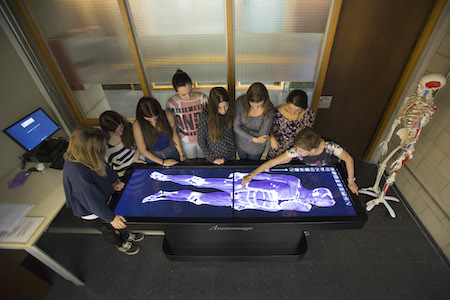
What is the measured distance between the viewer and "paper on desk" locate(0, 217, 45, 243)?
169cm

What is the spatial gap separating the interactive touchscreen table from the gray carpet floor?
0.22 meters

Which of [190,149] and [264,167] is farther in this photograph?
[190,149]

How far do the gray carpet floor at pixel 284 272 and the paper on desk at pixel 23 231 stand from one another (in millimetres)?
729

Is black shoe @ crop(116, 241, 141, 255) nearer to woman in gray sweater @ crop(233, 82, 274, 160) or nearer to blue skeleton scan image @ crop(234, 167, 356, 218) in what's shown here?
blue skeleton scan image @ crop(234, 167, 356, 218)

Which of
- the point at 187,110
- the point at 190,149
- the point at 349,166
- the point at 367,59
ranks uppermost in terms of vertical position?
the point at 367,59

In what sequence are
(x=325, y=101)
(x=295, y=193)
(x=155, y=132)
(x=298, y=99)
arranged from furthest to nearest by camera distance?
(x=325, y=101)
(x=155, y=132)
(x=298, y=99)
(x=295, y=193)

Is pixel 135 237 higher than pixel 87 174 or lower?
lower

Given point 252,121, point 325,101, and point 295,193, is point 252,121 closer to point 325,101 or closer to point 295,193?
point 295,193

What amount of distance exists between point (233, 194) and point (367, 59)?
215 cm

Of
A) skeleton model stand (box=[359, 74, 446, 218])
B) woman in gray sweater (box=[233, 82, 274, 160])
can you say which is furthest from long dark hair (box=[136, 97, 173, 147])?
skeleton model stand (box=[359, 74, 446, 218])

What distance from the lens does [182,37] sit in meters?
2.32

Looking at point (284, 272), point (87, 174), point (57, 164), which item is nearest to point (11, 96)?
point (57, 164)

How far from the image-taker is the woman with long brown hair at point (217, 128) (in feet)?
5.93

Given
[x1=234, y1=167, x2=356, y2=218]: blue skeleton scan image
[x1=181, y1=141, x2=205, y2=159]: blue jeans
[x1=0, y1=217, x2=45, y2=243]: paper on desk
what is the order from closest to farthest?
[x1=234, y1=167, x2=356, y2=218]: blue skeleton scan image → [x1=0, y1=217, x2=45, y2=243]: paper on desk → [x1=181, y1=141, x2=205, y2=159]: blue jeans
